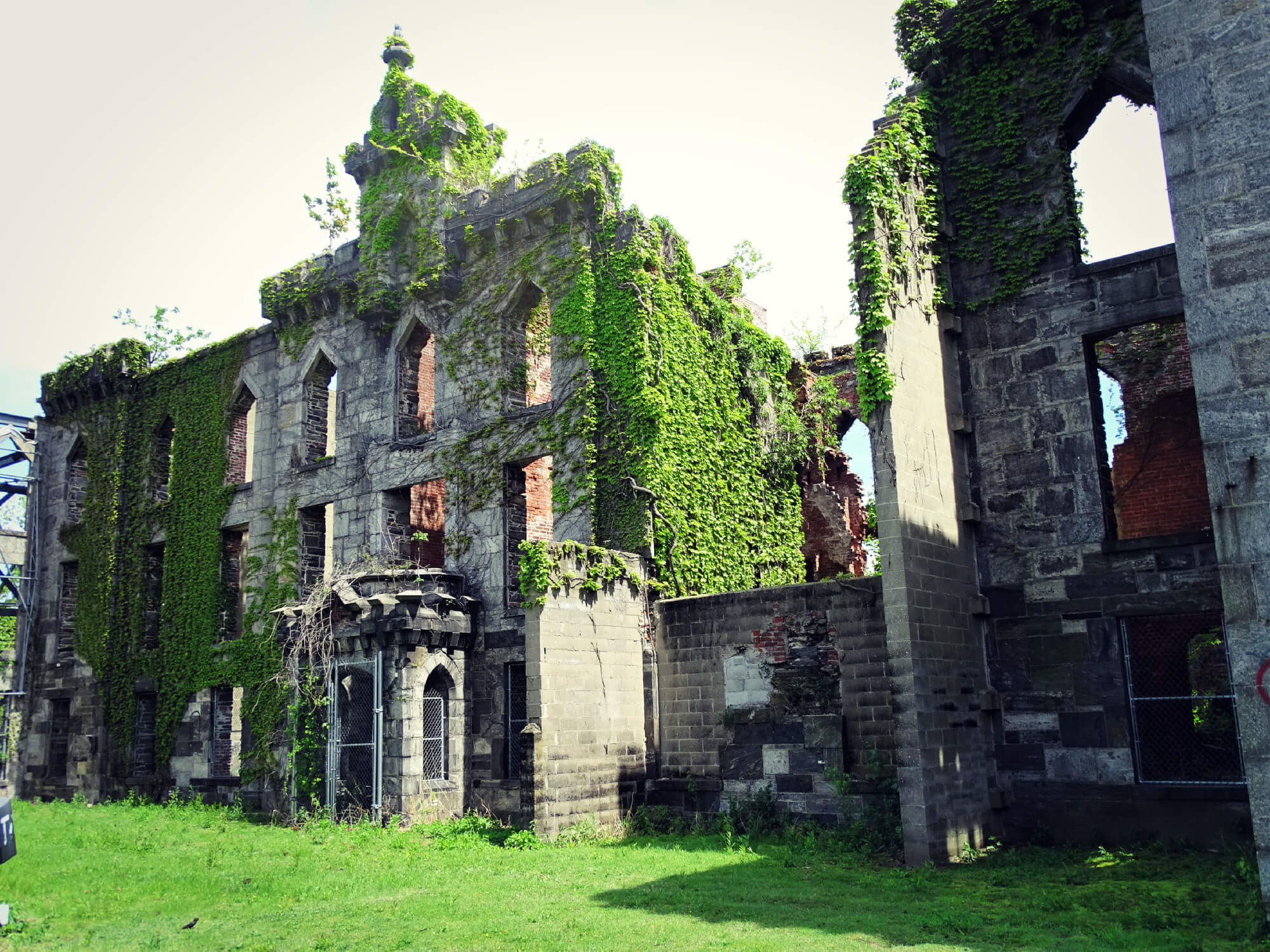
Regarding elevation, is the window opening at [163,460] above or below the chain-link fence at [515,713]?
above

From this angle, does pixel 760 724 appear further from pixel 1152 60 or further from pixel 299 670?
pixel 1152 60

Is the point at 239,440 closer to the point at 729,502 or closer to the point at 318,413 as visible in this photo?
the point at 318,413

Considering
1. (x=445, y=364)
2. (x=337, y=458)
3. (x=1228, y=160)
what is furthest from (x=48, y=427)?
(x=1228, y=160)

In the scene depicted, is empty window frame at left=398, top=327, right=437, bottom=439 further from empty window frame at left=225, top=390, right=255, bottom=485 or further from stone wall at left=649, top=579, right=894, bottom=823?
stone wall at left=649, top=579, right=894, bottom=823

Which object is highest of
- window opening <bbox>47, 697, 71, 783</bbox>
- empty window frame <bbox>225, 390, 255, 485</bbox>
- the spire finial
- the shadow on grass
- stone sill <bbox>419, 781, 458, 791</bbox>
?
the spire finial

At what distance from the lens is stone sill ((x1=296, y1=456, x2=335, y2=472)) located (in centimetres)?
2078

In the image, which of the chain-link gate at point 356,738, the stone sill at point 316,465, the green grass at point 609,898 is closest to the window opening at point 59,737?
the stone sill at point 316,465

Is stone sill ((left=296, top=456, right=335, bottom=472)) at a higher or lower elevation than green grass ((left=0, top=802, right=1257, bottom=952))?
higher

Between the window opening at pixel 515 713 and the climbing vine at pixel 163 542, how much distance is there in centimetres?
567

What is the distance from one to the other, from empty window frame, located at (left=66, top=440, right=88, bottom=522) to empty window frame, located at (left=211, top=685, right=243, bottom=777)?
7.84m

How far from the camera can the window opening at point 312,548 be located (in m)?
21.1

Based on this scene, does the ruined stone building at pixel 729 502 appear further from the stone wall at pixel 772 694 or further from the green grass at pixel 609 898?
the green grass at pixel 609 898

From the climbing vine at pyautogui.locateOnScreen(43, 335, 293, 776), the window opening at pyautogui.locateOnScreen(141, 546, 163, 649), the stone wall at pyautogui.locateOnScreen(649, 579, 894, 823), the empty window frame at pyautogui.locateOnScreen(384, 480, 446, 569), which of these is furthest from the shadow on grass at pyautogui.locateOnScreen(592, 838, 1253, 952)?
the window opening at pyautogui.locateOnScreen(141, 546, 163, 649)

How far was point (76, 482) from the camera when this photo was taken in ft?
89.8
